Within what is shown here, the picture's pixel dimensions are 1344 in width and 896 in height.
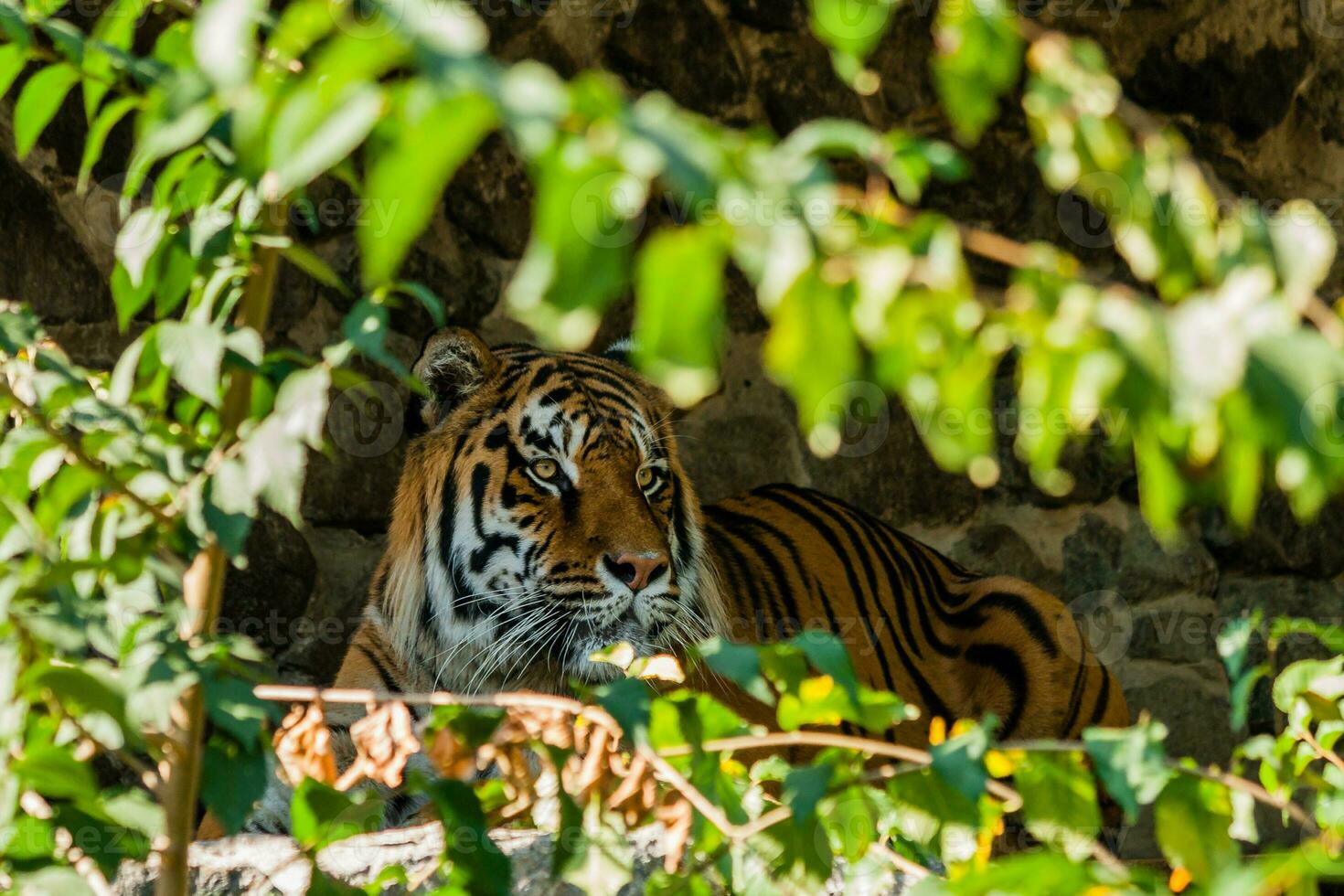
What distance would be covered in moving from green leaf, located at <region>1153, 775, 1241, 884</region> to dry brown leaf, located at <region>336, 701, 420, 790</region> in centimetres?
69

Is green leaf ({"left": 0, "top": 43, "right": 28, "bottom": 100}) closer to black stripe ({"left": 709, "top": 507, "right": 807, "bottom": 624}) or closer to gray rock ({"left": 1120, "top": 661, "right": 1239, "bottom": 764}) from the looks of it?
black stripe ({"left": 709, "top": 507, "right": 807, "bottom": 624})

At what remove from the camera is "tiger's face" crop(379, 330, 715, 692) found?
305cm

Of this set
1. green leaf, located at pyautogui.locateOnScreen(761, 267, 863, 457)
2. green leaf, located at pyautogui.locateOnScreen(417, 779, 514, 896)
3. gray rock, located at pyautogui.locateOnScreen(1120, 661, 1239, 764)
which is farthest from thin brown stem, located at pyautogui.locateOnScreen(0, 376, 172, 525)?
gray rock, located at pyautogui.locateOnScreen(1120, 661, 1239, 764)

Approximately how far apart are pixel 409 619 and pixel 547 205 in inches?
98.9

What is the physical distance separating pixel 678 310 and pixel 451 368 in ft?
8.29

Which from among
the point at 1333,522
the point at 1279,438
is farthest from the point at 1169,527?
the point at 1333,522

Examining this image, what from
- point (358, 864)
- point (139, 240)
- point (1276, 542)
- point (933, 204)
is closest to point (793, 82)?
point (933, 204)

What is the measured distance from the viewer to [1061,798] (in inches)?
51.9

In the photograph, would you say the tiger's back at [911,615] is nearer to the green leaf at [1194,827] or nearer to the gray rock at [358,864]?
the gray rock at [358,864]

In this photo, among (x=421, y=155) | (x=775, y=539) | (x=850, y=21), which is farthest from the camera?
(x=775, y=539)

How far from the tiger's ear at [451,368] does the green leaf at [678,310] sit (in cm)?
243

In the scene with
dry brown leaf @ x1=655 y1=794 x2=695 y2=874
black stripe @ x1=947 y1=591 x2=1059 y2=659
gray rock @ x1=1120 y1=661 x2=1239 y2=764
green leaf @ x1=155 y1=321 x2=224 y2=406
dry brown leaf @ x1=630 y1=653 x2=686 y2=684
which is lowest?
gray rock @ x1=1120 y1=661 x2=1239 y2=764

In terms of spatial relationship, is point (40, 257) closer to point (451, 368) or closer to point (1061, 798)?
point (451, 368)

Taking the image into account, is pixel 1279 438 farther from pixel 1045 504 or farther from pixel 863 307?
pixel 1045 504
